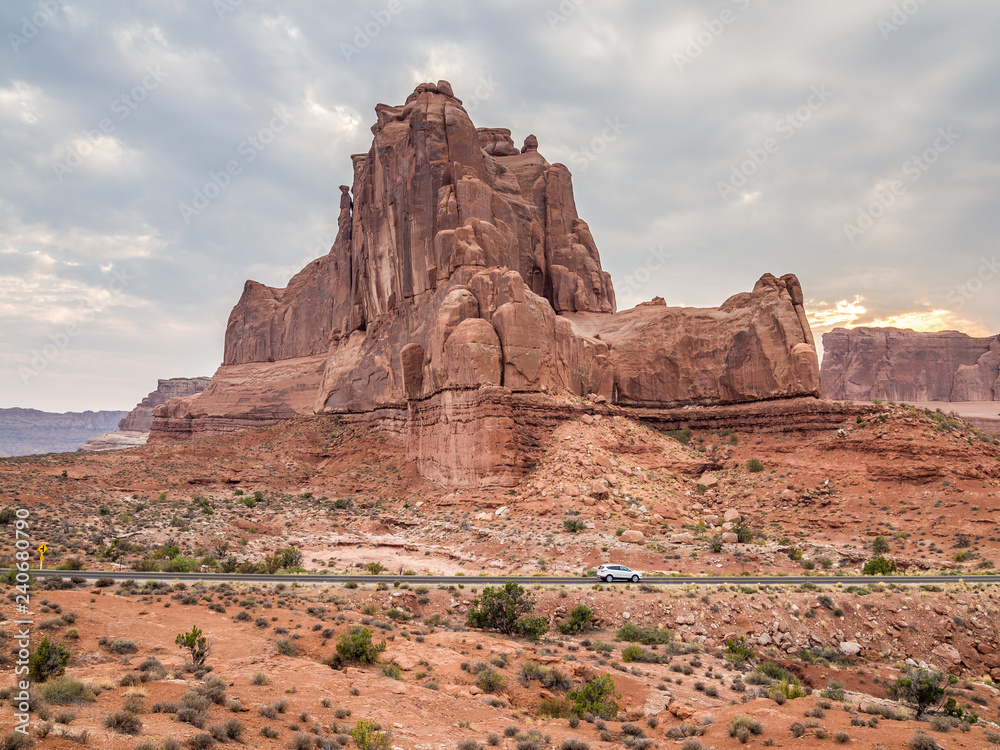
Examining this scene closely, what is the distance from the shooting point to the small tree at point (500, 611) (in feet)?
72.2

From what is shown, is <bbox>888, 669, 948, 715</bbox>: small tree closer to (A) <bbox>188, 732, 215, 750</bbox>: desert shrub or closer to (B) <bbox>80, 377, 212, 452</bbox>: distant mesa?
(A) <bbox>188, 732, 215, 750</bbox>: desert shrub

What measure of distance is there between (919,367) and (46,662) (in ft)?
493

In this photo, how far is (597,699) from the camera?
49.9 ft

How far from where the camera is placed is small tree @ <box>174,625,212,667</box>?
13695 mm

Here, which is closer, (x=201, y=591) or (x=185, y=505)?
(x=201, y=591)

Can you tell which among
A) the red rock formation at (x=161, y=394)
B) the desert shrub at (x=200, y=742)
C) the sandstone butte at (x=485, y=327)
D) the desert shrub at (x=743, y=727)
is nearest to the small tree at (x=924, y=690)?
the desert shrub at (x=743, y=727)

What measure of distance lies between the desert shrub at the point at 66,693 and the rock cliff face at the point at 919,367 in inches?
5497

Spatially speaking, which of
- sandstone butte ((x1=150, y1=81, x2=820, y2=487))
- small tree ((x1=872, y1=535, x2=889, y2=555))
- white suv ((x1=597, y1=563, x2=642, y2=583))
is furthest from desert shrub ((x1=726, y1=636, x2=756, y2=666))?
sandstone butte ((x1=150, y1=81, x2=820, y2=487))

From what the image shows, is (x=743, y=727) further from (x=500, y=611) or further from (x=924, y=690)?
(x=500, y=611)

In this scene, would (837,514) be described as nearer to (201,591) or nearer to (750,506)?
(750,506)

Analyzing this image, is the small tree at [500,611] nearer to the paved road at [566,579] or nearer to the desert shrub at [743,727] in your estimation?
the paved road at [566,579]

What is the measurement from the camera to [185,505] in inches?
1768

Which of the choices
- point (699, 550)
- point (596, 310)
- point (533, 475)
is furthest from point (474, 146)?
point (699, 550)

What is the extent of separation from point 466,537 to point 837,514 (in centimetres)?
2352
